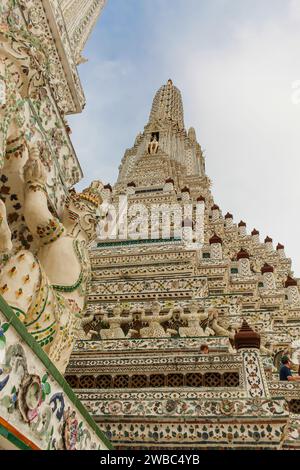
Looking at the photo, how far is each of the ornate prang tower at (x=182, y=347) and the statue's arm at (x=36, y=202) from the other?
1.93 meters

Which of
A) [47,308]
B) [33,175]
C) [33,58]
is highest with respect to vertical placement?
[33,58]

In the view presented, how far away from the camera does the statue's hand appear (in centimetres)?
382

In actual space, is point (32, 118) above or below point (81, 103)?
below

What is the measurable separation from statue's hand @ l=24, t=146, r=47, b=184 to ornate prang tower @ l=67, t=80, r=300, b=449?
7.65 ft

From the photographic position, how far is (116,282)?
938cm

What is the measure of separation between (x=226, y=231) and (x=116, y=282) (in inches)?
429

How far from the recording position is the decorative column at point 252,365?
4637 mm

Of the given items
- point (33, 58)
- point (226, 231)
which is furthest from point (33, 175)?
point (226, 231)

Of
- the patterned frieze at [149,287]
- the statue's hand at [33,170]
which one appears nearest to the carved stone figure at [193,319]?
the patterned frieze at [149,287]

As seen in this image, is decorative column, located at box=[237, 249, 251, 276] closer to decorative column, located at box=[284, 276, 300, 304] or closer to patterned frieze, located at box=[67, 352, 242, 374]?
decorative column, located at box=[284, 276, 300, 304]

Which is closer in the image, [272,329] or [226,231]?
[272,329]
